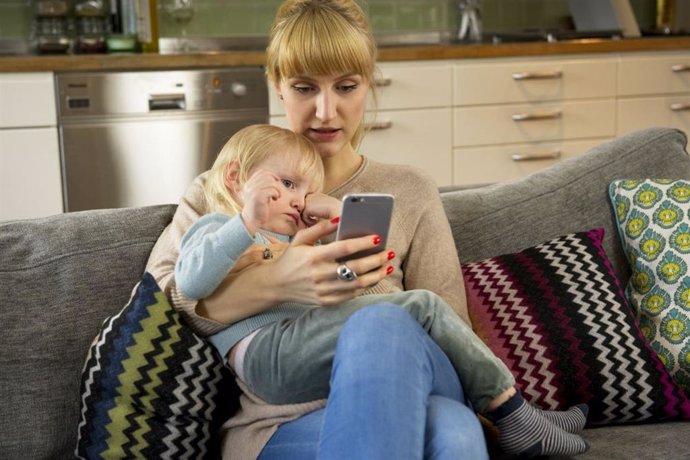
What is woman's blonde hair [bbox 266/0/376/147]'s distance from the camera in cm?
191

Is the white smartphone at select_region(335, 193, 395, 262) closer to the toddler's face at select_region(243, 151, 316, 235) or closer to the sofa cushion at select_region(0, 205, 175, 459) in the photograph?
the toddler's face at select_region(243, 151, 316, 235)

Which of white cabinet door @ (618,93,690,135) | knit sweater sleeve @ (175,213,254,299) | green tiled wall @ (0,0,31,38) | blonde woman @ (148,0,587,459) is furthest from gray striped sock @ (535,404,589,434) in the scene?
green tiled wall @ (0,0,31,38)

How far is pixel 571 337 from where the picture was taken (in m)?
1.96

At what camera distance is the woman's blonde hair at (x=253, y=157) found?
1.77 m

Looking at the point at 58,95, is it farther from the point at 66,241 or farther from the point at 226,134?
the point at 66,241

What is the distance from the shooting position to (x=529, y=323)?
6.49 ft

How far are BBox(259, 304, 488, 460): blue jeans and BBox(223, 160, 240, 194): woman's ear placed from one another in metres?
0.38

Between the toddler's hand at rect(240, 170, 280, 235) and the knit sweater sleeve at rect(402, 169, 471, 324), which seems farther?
the knit sweater sleeve at rect(402, 169, 471, 324)

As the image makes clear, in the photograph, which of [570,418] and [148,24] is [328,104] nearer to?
[570,418]

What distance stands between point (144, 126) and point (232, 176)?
6.78 ft

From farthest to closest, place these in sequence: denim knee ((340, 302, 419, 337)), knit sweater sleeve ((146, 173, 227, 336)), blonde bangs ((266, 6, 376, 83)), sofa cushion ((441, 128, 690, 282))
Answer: sofa cushion ((441, 128, 690, 282)) < blonde bangs ((266, 6, 376, 83)) < knit sweater sleeve ((146, 173, 227, 336)) < denim knee ((340, 302, 419, 337))

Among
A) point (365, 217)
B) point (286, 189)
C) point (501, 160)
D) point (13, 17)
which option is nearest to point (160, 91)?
point (13, 17)

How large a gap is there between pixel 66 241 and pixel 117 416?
0.40 metres

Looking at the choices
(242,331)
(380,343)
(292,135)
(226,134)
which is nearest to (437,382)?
(380,343)
